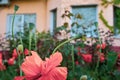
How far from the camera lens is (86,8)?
669 inches

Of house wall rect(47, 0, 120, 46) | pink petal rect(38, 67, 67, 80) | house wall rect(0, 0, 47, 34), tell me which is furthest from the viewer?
house wall rect(0, 0, 47, 34)

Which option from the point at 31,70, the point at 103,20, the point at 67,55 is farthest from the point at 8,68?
the point at 103,20

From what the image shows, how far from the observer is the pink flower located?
1.05 meters

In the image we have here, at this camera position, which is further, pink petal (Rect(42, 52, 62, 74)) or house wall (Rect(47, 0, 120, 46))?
house wall (Rect(47, 0, 120, 46))

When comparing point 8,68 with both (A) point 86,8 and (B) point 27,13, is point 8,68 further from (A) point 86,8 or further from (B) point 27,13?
(B) point 27,13

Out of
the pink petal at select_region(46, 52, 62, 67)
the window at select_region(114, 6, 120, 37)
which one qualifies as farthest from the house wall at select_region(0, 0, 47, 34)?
the pink petal at select_region(46, 52, 62, 67)

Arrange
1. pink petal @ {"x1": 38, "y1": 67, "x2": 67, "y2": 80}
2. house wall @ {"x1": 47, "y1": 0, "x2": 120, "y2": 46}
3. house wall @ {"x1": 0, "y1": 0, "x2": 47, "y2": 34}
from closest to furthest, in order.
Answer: pink petal @ {"x1": 38, "y1": 67, "x2": 67, "y2": 80} → house wall @ {"x1": 47, "y1": 0, "x2": 120, "y2": 46} → house wall @ {"x1": 0, "y1": 0, "x2": 47, "y2": 34}

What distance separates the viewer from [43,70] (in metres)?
1.05

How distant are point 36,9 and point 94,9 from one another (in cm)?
318

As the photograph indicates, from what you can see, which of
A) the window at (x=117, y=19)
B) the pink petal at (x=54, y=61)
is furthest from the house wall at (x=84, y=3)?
the pink petal at (x=54, y=61)

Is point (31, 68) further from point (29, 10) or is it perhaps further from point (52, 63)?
point (29, 10)

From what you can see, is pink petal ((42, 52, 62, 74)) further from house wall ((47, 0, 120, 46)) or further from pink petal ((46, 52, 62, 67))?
house wall ((47, 0, 120, 46))

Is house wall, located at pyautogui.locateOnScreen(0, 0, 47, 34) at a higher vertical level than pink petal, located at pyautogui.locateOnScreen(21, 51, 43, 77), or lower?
higher

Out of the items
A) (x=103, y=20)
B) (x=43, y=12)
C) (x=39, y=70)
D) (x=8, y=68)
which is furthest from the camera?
(x=43, y=12)
